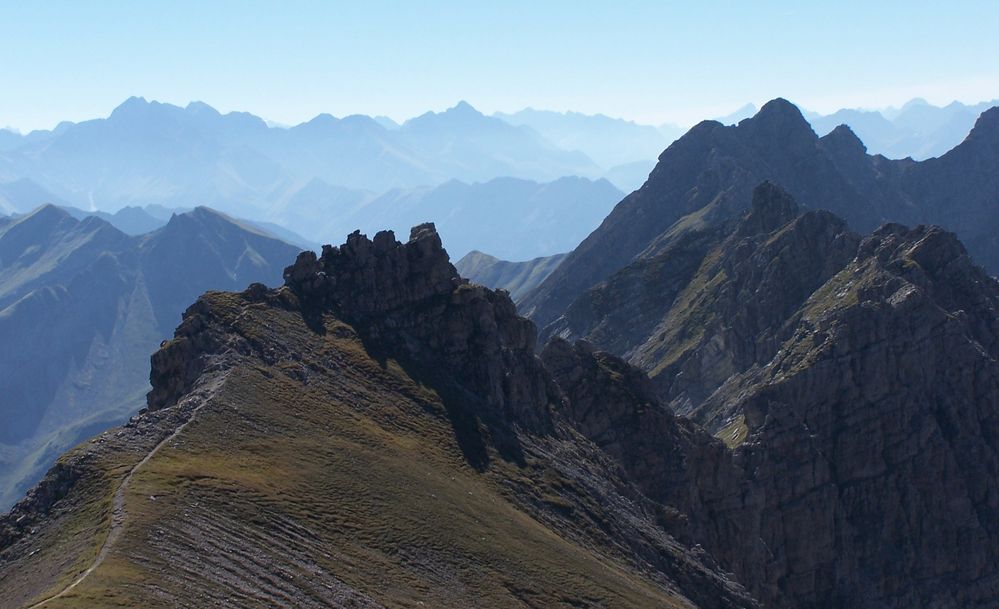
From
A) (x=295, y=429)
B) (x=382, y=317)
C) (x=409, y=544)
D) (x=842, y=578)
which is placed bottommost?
(x=842, y=578)

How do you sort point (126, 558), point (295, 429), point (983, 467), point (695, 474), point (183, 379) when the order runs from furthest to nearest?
point (983, 467), point (695, 474), point (183, 379), point (295, 429), point (126, 558)

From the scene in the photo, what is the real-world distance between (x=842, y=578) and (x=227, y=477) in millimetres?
110774

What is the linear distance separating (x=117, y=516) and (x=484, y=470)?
46.6 m

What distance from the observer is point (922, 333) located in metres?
191

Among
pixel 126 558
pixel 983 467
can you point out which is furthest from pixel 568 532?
pixel 983 467

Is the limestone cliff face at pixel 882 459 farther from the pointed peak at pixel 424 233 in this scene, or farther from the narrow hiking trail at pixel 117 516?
the narrow hiking trail at pixel 117 516

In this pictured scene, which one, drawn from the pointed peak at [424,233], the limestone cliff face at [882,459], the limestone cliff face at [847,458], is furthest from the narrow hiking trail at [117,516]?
the limestone cliff face at [882,459]

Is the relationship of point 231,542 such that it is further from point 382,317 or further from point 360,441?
point 382,317

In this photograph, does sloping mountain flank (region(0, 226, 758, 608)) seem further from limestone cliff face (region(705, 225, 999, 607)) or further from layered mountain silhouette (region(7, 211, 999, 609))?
limestone cliff face (region(705, 225, 999, 607))

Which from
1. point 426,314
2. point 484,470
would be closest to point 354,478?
point 484,470

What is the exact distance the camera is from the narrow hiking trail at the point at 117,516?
6688 cm

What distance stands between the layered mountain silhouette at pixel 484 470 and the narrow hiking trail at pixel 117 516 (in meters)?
0.27

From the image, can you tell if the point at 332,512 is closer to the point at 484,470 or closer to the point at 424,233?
the point at 484,470

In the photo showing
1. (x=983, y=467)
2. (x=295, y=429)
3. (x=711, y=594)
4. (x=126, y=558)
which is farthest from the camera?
(x=983, y=467)
